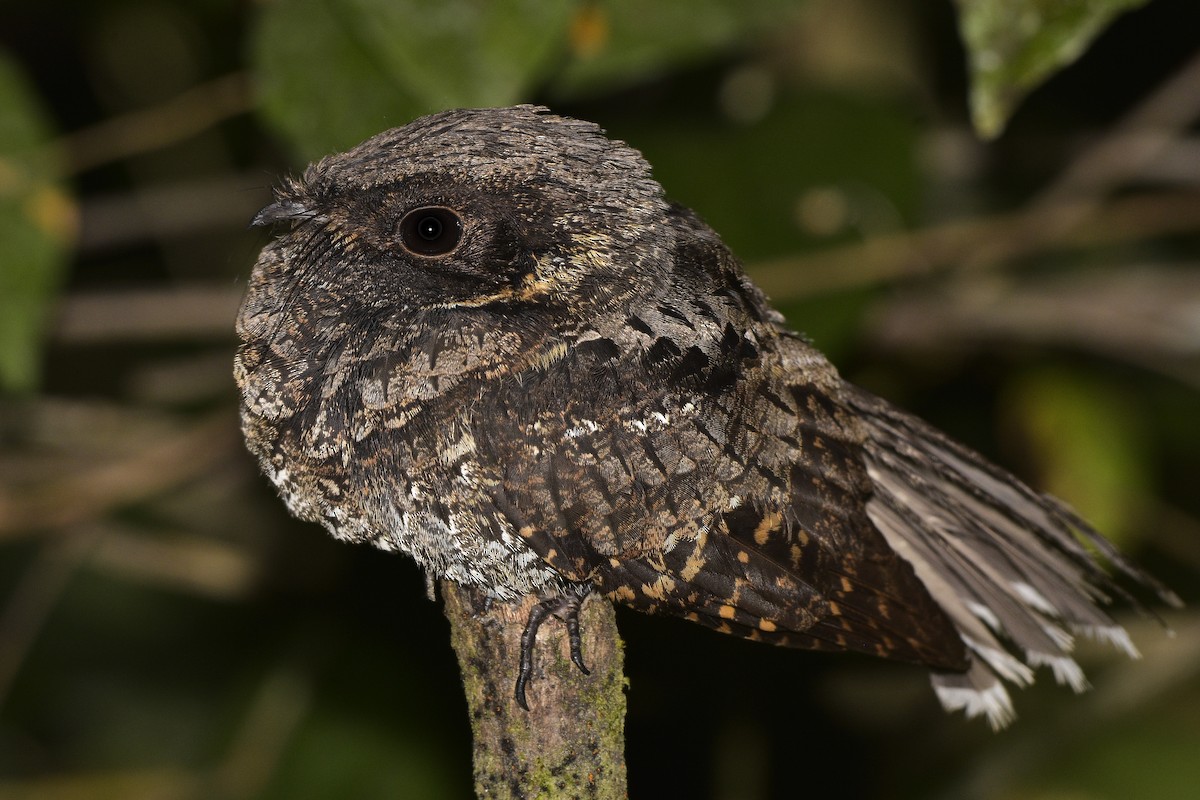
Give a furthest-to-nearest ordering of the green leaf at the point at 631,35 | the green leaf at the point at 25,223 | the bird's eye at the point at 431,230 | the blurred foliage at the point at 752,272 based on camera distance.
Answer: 1. the blurred foliage at the point at 752,272
2. the green leaf at the point at 631,35
3. the green leaf at the point at 25,223
4. the bird's eye at the point at 431,230

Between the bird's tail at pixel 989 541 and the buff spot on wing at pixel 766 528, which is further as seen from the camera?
the bird's tail at pixel 989 541

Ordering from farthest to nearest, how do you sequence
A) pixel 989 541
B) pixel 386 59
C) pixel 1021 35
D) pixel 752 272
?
pixel 752 272
pixel 386 59
pixel 989 541
pixel 1021 35

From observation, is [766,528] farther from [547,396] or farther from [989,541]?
[989,541]

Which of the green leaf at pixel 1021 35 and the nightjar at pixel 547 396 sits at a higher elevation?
the green leaf at pixel 1021 35

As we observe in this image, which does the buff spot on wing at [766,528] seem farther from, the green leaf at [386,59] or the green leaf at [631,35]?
the green leaf at [631,35]

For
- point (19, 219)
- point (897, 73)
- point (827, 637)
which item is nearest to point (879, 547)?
point (827, 637)

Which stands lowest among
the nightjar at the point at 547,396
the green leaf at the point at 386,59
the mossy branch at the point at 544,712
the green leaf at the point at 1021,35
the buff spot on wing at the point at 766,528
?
the mossy branch at the point at 544,712

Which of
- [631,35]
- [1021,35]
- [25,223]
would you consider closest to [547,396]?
[1021,35]

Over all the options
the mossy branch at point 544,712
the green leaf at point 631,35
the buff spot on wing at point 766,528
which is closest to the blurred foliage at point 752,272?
the green leaf at point 631,35
